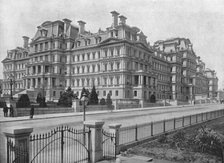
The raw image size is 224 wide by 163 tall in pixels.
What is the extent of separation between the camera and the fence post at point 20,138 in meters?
6.15

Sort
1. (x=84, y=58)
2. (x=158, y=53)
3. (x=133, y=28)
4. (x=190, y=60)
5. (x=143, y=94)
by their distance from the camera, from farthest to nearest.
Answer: (x=190, y=60) → (x=158, y=53) → (x=84, y=58) → (x=133, y=28) → (x=143, y=94)

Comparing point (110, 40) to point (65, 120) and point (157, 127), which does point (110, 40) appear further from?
point (157, 127)

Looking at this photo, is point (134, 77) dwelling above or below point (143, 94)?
above

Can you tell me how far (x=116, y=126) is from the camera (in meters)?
9.79

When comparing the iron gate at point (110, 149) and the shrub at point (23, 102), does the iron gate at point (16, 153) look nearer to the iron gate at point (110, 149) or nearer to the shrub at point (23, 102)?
the iron gate at point (110, 149)

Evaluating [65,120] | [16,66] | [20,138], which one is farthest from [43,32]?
[20,138]

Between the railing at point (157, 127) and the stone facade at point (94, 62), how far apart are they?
1226 inches

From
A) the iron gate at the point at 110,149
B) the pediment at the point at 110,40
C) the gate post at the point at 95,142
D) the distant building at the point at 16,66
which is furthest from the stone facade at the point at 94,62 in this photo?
the gate post at the point at 95,142

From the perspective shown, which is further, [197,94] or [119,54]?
[197,94]

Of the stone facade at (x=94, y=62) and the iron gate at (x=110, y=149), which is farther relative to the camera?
the stone facade at (x=94, y=62)

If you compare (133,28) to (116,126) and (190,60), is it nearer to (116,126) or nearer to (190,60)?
(190,60)

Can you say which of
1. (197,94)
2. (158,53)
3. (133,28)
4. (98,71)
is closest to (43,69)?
(98,71)

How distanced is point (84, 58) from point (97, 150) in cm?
5867

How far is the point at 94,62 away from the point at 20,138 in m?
58.1
